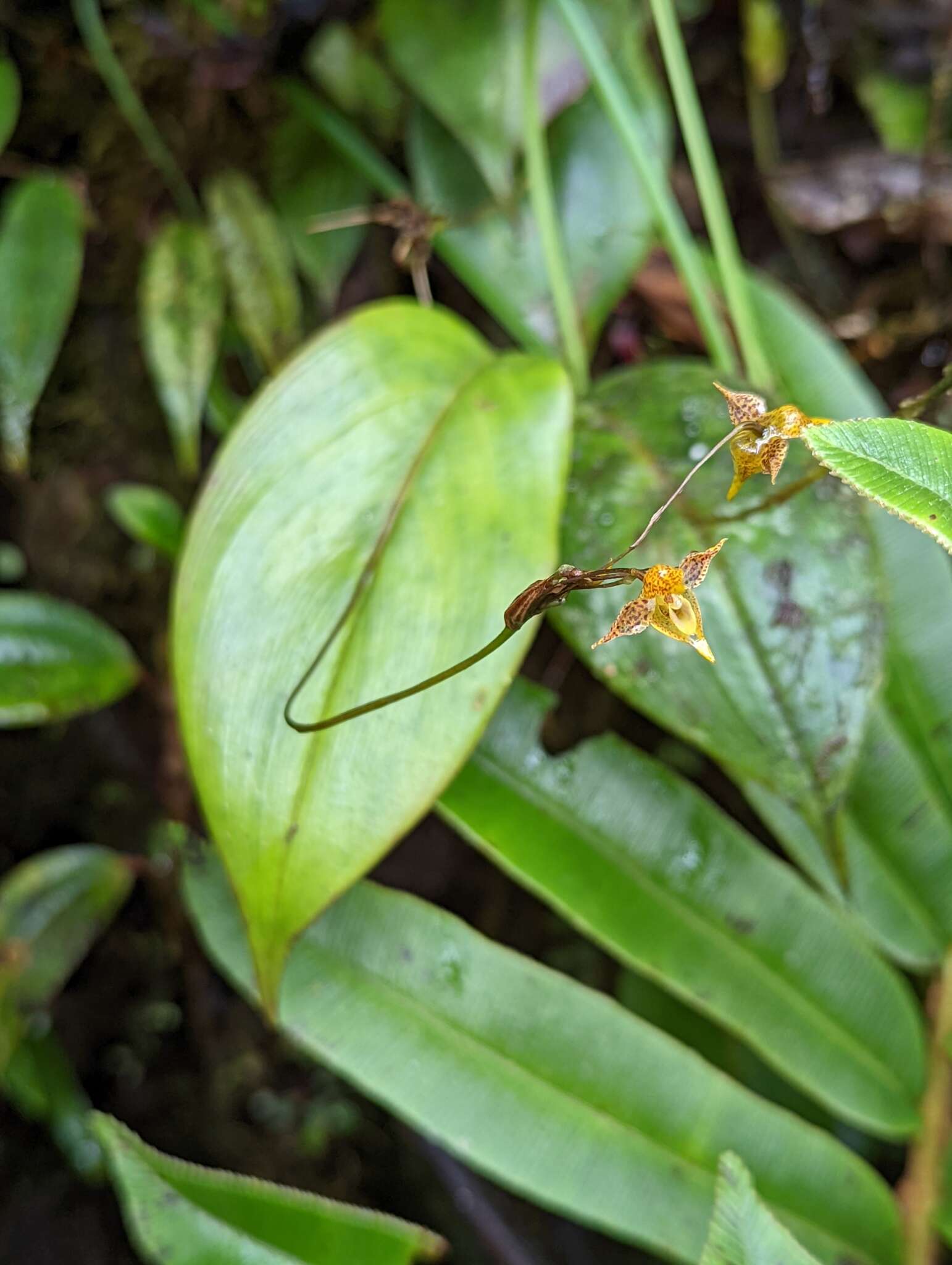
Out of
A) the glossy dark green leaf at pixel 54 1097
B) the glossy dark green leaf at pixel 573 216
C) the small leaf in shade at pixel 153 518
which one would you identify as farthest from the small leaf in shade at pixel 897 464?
the glossy dark green leaf at pixel 54 1097

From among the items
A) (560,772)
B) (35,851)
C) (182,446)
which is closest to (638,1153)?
(560,772)

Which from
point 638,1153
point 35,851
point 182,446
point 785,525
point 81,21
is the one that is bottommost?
point 35,851

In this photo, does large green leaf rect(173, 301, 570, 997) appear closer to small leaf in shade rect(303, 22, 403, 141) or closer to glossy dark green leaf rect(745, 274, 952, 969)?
glossy dark green leaf rect(745, 274, 952, 969)

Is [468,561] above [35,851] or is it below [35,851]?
above

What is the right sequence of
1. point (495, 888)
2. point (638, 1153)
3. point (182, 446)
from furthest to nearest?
point (495, 888), point (182, 446), point (638, 1153)

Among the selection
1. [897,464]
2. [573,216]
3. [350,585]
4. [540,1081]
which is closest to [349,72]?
[573,216]

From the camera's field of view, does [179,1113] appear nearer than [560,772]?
No

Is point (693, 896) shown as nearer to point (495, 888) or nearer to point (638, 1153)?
point (638, 1153)

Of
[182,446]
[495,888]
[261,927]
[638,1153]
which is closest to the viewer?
[261,927]
